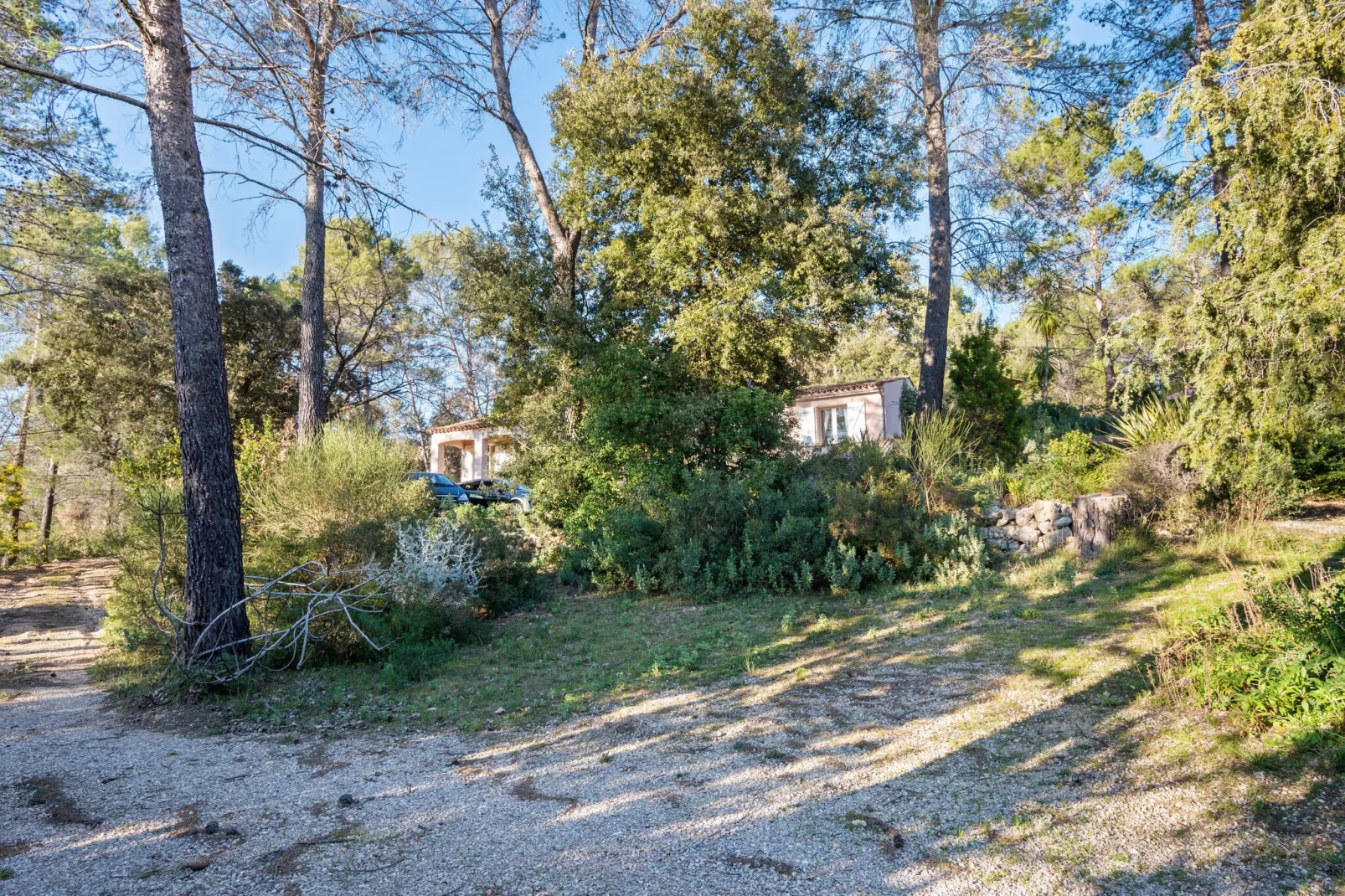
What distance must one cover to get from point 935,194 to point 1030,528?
7830 millimetres

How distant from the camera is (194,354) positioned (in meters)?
5.52

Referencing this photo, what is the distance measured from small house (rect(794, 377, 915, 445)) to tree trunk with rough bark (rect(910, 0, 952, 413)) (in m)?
9.42

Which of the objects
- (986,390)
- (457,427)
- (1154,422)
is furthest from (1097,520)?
(457,427)

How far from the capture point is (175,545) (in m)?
6.65

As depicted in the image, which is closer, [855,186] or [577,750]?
[577,750]

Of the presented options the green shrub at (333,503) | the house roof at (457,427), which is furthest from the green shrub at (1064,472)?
the house roof at (457,427)

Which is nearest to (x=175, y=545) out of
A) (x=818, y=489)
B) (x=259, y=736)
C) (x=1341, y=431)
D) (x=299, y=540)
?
(x=299, y=540)

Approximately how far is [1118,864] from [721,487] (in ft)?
21.4

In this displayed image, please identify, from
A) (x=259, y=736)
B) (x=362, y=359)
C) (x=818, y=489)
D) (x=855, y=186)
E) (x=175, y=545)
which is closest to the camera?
(x=259, y=736)

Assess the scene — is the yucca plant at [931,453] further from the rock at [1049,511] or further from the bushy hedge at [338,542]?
the bushy hedge at [338,542]

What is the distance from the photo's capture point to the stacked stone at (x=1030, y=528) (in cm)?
824

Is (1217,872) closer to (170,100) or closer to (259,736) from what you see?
(259,736)

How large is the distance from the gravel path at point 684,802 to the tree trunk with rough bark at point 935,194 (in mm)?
9125

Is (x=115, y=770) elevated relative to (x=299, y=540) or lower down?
lower down
